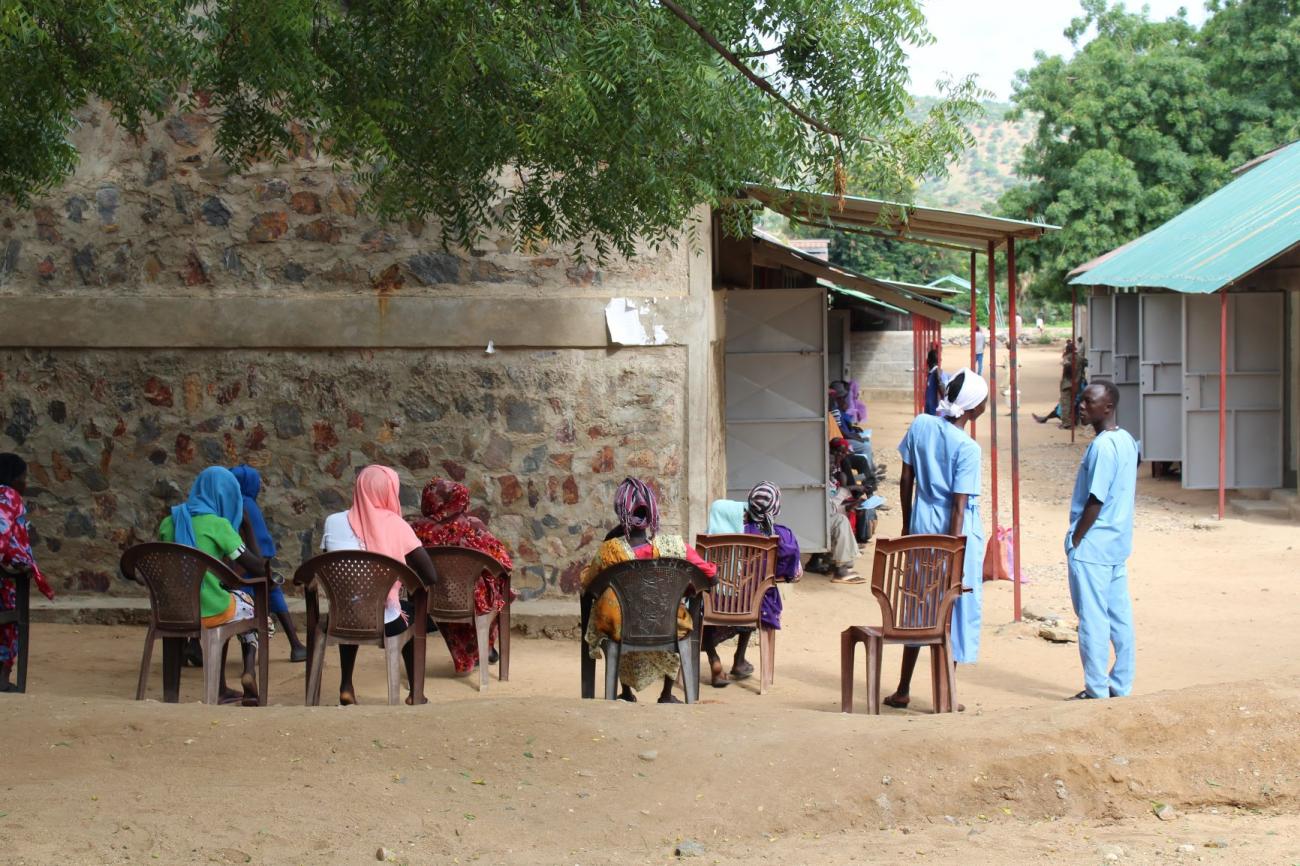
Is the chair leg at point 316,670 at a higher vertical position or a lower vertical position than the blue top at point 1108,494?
lower

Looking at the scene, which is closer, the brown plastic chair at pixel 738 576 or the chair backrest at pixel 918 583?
the chair backrest at pixel 918 583

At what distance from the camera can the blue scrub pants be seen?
6488mm

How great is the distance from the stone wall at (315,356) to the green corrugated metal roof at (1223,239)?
6950 mm

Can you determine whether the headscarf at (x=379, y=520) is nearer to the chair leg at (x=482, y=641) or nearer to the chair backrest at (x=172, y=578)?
the chair backrest at (x=172, y=578)

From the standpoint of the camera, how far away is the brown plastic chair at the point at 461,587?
6.83 meters

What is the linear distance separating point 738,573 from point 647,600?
4.08 ft

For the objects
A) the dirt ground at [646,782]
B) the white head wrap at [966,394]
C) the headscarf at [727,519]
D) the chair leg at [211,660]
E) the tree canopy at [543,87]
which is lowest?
the dirt ground at [646,782]

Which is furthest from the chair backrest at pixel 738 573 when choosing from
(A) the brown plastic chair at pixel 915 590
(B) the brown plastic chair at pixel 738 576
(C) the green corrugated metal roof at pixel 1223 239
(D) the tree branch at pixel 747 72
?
(C) the green corrugated metal roof at pixel 1223 239

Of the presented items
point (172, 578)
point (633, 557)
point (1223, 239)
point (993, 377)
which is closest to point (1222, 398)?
point (1223, 239)

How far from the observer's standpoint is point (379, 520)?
6.52m

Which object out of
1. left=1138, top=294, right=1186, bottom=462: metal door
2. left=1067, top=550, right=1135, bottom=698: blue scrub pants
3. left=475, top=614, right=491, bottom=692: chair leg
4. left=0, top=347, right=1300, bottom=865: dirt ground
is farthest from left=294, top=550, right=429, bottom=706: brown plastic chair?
left=1138, top=294, right=1186, bottom=462: metal door

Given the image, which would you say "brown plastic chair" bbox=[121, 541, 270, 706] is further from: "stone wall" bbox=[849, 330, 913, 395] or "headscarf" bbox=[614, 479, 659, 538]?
"stone wall" bbox=[849, 330, 913, 395]

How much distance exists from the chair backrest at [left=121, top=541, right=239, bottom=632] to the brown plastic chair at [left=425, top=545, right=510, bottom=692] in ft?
3.73

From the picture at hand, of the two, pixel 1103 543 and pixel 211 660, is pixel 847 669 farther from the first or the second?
pixel 211 660
